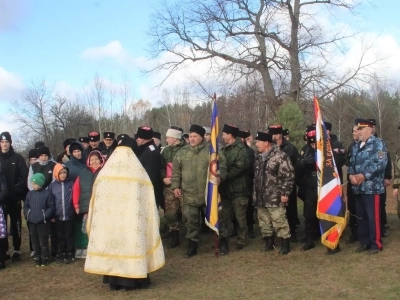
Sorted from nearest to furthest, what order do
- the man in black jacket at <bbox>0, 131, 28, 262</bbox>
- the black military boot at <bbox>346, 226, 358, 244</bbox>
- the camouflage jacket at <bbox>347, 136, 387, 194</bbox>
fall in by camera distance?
the camouflage jacket at <bbox>347, 136, 387, 194</bbox>
the black military boot at <bbox>346, 226, 358, 244</bbox>
the man in black jacket at <bbox>0, 131, 28, 262</bbox>

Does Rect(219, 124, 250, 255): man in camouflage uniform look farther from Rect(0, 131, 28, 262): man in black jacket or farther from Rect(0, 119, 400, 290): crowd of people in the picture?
Rect(0, 131, 28, 262): man in black jacket

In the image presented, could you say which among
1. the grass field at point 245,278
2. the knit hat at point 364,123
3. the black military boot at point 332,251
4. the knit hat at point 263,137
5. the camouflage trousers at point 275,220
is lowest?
the grass field at point 245,278

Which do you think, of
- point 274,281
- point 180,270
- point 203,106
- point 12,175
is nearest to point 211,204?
point 180,270

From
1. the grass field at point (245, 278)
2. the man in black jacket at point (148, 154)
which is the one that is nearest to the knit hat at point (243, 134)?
the man in black jacket at point (148, 154)

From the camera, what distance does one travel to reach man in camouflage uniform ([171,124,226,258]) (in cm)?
838

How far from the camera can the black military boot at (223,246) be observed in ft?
28.1

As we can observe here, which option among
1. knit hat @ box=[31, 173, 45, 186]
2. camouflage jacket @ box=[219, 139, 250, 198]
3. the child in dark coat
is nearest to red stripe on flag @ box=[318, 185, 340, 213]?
camouflage jacket @ box=[219, 139, 250, 198]

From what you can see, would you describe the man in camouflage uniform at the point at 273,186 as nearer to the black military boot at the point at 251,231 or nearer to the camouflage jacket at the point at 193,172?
the camouflage jacket at the point at 193,172

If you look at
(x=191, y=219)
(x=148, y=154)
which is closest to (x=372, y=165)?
(x=191, y=219)

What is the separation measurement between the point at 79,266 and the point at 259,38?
21.1 m

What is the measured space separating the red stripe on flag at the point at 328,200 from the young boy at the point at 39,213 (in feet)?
14.3

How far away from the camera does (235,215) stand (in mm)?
8898

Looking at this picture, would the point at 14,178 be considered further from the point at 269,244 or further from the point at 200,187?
the point at 269,244

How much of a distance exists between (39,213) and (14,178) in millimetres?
1146
